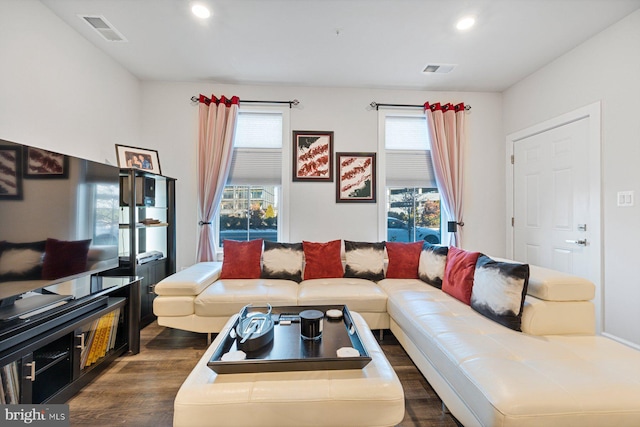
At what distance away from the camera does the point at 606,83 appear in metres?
2.51

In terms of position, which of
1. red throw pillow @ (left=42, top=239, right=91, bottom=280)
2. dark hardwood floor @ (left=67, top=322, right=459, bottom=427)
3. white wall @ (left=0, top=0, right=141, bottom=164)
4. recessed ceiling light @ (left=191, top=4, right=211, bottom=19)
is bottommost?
dark hardwood floor @ (left=67, top=322, right=459, bottom=427)

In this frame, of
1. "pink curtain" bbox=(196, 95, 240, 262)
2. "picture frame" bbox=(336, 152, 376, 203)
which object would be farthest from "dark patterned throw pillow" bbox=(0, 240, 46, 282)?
"picture frame" bbox=(336, 152, 376, 203)

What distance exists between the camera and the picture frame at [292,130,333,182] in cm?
359

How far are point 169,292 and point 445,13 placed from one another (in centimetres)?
334

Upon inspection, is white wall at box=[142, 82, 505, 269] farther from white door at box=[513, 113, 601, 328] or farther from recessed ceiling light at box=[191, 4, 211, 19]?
recessed ceiling light at box=[191, 4, 211, 19]

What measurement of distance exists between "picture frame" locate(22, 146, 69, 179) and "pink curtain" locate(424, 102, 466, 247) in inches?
145

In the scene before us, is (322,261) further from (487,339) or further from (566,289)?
(566,289)

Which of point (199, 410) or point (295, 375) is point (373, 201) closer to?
point (295, 375)

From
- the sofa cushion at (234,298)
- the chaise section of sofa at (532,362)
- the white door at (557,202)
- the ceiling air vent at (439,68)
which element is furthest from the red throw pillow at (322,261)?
the white door at (557,202)

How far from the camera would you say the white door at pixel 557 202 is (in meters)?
2.70

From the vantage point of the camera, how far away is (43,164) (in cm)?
170

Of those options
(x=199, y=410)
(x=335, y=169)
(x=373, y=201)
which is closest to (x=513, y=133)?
(x=373, y=201)

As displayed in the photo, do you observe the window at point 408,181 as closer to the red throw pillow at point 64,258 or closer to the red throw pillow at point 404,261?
the red throw pillow at point 404,261

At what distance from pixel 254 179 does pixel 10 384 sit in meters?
2.66
